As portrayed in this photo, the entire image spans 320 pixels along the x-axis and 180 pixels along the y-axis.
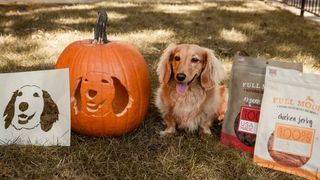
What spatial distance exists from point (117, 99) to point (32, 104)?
1.97 feet

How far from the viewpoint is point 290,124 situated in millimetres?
2615

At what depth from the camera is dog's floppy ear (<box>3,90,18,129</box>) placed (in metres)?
2.77

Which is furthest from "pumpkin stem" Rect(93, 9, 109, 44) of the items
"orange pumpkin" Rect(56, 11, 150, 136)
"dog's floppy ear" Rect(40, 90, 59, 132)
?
"dog's floppy ear" Rect(40, 90, 59, 132)

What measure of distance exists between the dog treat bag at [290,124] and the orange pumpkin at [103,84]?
2.81ft

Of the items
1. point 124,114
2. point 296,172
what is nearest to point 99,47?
point 124,114

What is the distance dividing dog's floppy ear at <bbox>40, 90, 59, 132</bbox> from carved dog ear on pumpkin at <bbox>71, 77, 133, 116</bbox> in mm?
146

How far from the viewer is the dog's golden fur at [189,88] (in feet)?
9.54

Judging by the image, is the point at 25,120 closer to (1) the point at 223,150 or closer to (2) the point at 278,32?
(1) the point at 223,150

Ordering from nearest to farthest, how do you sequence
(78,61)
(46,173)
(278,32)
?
(46,173) < (78,61) < (278,32)

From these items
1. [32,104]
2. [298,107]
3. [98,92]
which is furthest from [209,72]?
[32,104]

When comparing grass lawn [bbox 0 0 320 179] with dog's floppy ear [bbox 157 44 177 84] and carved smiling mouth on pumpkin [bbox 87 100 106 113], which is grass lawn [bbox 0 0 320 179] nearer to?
carved smiling mouth on pumpkin [bbox 87 100 106 113]

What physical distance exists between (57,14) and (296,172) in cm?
554

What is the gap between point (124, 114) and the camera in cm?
292

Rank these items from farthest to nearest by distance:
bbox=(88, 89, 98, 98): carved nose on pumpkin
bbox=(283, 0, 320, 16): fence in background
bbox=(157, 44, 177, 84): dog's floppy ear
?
1. bbox=(283, 0, 320, 16): fence in background
2. bbox=(157, 44, 177, 84): dog's floppy ear
3. bbox=(88, 89, 98, 98): carved nose on pumpkin
